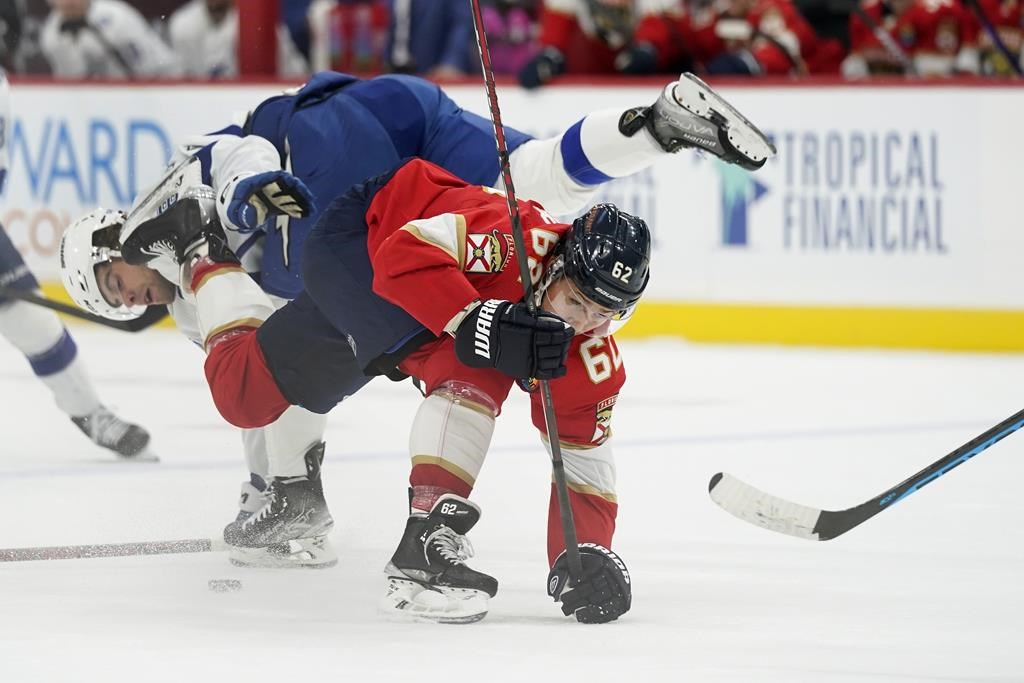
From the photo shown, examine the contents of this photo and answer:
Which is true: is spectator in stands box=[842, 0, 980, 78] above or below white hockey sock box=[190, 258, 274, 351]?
above

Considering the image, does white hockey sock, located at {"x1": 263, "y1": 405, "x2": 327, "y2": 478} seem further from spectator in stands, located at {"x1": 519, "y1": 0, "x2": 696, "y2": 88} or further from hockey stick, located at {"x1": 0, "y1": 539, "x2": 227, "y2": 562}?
spectator in stands, located at {"x1": 519, "y1": 0, "x2": 696, "y2": 88}

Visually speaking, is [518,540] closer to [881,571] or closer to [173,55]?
[881,571]

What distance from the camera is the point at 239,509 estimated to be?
396 centimetres

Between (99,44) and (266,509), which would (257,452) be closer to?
(266,509)

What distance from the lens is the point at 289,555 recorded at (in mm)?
3477

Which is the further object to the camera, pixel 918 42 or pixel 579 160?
pixel 918 42

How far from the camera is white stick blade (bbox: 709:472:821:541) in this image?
2.93 meters

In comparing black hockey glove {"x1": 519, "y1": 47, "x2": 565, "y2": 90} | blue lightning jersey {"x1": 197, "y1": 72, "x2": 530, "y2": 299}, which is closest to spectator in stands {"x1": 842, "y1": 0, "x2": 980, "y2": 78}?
black hockey glove {"x1": 519, "y1": 47, "x2": 565, "y2": 90}

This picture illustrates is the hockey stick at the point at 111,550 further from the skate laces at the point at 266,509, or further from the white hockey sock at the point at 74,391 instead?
the white hockey sock at the point at 74,391

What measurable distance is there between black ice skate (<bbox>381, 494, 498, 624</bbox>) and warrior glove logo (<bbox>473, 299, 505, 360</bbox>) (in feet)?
0.83

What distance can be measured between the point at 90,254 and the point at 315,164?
554 mm

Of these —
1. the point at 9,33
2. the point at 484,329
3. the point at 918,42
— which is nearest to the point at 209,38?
the point at 9,33

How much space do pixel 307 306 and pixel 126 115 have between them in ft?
15.2

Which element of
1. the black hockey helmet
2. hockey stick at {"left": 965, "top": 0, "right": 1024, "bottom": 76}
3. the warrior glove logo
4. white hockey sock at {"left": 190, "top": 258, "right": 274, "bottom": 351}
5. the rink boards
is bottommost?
the warrior glove logo
